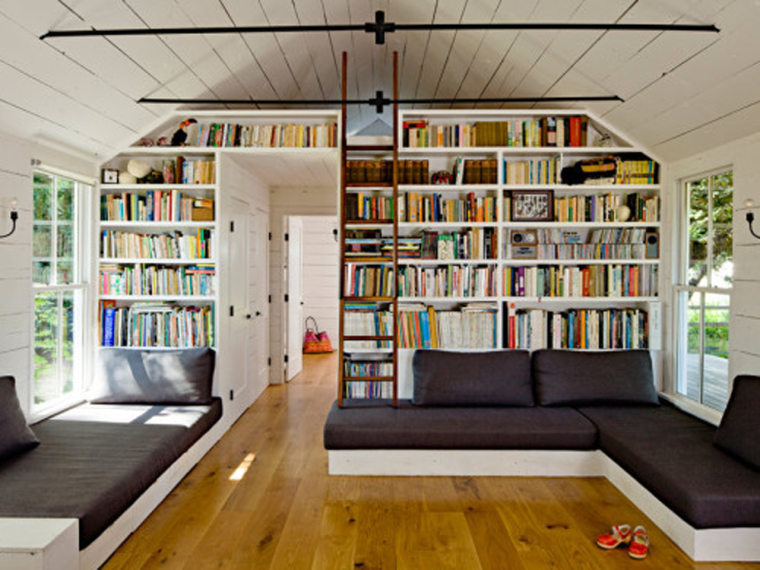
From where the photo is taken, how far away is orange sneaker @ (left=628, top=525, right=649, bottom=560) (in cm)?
257

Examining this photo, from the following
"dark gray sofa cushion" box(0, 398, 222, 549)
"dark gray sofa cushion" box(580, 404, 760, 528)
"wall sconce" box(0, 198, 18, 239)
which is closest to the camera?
"dark gray sofa cushion" box(0, 398, 222, 549)

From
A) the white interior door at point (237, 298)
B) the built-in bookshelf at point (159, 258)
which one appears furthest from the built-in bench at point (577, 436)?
the built-in bookshelf at point (159, 258)

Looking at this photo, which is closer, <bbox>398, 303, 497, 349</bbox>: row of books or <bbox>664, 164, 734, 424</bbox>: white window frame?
<bbox>664, 164, 734, 424</bbox>: white window frame

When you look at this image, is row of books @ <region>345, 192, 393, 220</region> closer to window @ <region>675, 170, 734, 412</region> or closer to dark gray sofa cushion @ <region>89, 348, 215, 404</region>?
dark gray sofa cushion @ <region>89, 348, 215, 404</region>

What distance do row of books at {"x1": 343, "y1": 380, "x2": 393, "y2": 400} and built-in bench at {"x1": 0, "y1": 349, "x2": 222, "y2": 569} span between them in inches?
42.5

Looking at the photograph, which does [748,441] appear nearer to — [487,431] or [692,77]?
[487,431]

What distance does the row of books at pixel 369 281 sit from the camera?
421 centimetres

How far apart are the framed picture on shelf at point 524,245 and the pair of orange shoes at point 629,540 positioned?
2.16 m

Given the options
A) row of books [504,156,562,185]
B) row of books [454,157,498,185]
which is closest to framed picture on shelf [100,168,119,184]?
row of books [454,157,498,185]

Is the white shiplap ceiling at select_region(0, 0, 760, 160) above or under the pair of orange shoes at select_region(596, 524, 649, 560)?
above

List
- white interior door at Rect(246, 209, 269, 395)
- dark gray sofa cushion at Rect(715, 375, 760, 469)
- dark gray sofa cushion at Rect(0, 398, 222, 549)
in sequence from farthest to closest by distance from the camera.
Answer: white interior door at Rect(246, 209, 269, 395), dark gray sofa cushion at Rect(715, 375, 760, 469), dark gray sofa cushion at Rect(0, 398, 222, 549)

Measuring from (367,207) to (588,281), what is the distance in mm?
1919

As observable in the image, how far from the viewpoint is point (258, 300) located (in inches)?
230

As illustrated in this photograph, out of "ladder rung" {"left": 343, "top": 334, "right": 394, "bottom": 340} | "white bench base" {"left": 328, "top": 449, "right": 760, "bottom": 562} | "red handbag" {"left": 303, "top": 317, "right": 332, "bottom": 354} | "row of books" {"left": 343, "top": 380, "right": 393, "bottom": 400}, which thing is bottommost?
"white bench base" {"left": 328, "top": 449, "right": 760, "bottom": 562}
